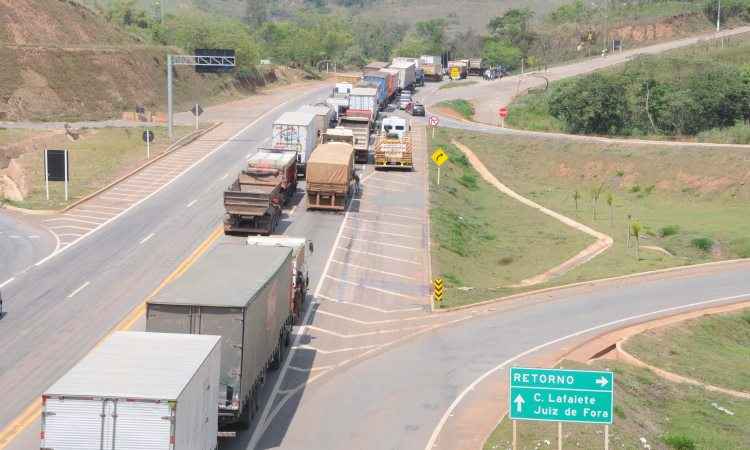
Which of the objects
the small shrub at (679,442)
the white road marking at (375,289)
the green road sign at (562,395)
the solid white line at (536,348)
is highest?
the green road sign at (562,395)

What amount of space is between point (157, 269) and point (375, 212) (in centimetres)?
1573

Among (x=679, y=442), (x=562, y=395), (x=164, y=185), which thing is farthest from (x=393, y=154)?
(x=562, y=395)

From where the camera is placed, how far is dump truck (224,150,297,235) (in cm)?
4544

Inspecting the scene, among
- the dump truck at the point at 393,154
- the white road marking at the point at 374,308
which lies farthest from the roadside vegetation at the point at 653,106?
the white road marking at the point at 374,308

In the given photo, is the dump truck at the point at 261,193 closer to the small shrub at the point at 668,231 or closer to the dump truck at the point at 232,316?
the dump truck at the point at 232,316

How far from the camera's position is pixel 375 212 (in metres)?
54.2

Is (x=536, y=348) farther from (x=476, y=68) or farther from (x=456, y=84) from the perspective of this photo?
(x=476, y=68)

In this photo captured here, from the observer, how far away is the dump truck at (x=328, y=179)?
169ft

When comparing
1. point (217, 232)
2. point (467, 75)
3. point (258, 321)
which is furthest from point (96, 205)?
point (467, 75)

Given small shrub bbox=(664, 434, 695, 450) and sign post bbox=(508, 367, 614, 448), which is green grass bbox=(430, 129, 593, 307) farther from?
sign post bbox=(508, 367, 614, 448)

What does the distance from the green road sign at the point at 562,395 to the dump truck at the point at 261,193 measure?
2642 cm

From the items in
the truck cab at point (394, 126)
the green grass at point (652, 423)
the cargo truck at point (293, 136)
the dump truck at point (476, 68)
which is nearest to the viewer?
the green grass at point (652, 423)

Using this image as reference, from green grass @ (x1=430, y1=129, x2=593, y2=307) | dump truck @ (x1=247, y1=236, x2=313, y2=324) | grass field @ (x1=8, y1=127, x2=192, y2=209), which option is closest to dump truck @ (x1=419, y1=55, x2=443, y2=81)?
grass field @ (x1=8, y1=127, x2=192, y2=209)

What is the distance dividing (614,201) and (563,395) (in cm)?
5450
